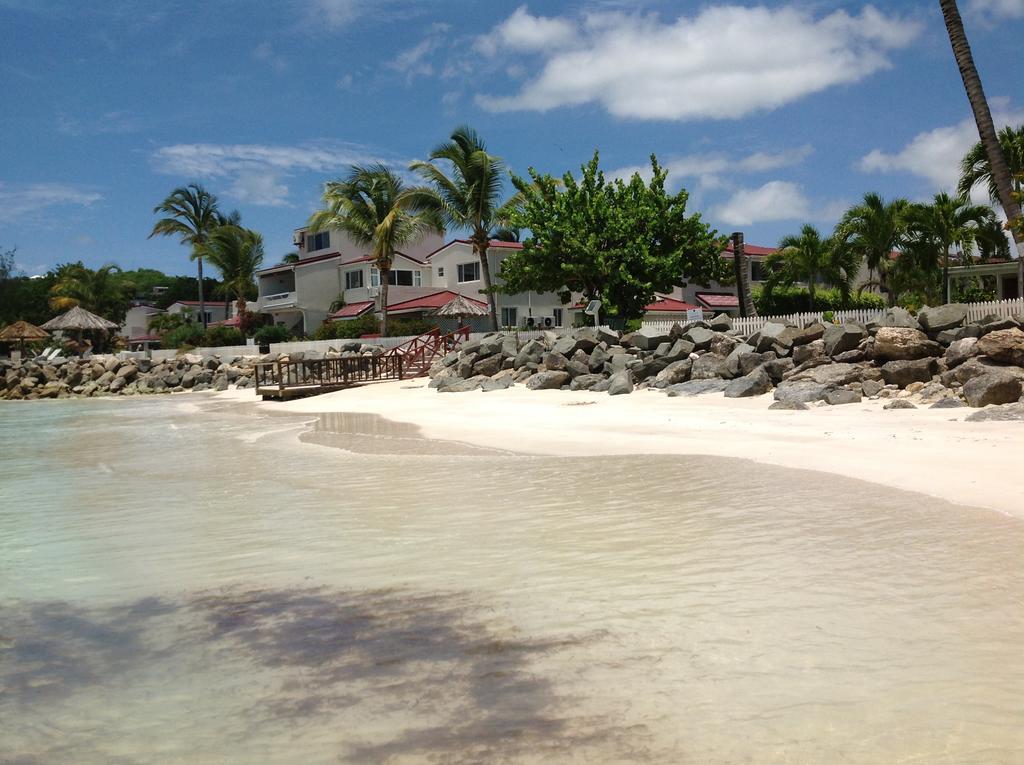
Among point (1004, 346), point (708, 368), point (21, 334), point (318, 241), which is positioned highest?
point (318, 241)

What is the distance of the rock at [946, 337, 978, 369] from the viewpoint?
51.1 feet

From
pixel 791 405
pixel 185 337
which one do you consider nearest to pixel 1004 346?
pixel 791 405

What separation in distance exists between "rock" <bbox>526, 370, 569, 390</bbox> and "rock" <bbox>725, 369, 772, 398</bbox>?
568 cm

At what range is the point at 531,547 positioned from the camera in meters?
6.88

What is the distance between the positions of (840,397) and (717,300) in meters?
39.0

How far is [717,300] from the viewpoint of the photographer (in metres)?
53.2

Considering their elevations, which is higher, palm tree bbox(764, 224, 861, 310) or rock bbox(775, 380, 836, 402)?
palm tree bbox(764, 224, 861, 310)

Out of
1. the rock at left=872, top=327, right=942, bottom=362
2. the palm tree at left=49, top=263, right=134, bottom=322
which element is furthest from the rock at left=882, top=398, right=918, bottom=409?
the palm tree at left=49, top=263, right=134, bottom=322

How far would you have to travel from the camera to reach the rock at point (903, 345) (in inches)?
651

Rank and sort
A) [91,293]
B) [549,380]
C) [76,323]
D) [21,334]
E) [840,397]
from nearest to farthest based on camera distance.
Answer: [840,397]
[549,380]
[21,334]
[76,323]
[91,293]

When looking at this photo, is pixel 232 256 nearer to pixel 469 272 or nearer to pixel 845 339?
pixel 469 272

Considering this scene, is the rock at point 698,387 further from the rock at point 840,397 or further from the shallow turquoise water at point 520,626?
the shallow turquoise water at point 520,626

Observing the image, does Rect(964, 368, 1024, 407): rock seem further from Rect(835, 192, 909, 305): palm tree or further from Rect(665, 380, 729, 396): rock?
Rect(835, 192, 909, 305): palm tree

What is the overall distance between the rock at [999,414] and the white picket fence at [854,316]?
5.56 meters
